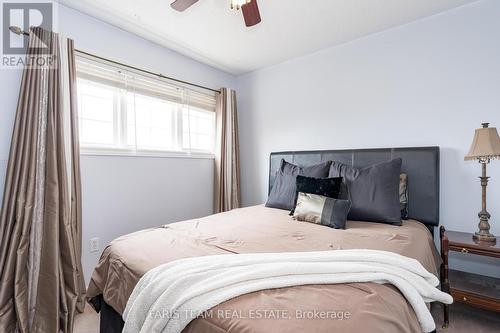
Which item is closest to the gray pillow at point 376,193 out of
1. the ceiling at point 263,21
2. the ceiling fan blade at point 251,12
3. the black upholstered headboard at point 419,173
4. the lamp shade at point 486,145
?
the black upholstered headboard at point 419,173

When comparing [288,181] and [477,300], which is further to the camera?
[288,181]

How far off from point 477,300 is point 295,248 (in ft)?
4.40

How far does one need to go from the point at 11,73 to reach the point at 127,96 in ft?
2.89

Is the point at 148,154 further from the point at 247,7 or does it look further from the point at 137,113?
the point at 247,7

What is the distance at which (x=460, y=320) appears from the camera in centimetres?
182

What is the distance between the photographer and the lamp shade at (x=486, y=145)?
5.70 feet

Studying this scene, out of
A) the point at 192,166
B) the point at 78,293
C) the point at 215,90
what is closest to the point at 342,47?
the point at 215,90

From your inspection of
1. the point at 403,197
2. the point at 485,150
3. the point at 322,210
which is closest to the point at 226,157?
the point at 322,210

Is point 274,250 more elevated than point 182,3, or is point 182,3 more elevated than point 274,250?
point 182,3

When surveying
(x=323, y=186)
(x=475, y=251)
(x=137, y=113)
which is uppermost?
(x=137, y=113)

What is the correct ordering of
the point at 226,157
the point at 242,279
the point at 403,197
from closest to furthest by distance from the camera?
the point at 242,279, the point at 403,197, the point at 226,157

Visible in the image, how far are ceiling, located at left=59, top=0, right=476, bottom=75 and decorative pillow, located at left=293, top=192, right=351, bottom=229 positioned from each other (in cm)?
160

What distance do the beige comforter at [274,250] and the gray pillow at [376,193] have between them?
0.09 meters

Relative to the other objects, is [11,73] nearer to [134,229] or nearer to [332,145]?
[134,229]
